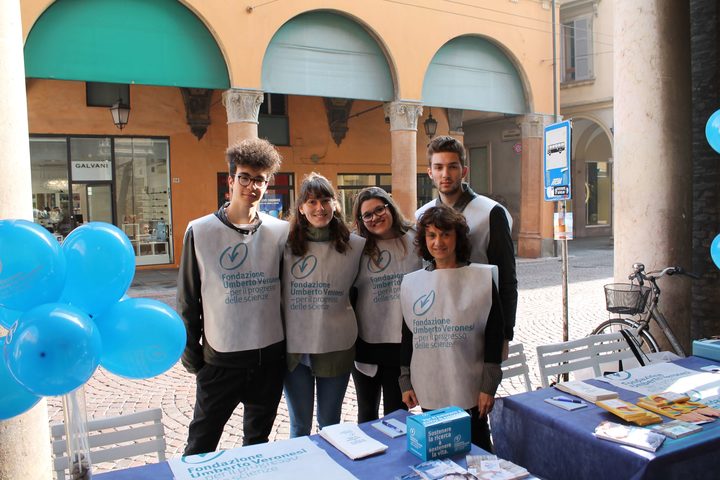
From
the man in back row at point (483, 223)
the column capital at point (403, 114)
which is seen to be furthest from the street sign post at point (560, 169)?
the column capital at point (403, 114)

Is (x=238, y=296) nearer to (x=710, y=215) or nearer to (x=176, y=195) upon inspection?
(x=710, y=215)

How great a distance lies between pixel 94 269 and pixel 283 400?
3.91m

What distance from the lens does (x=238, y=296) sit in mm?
2801

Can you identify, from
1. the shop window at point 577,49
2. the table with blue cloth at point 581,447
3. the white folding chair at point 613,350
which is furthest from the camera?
the shop window at point 577,49

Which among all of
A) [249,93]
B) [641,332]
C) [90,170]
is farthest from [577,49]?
[641,332]

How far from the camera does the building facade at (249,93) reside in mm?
10562

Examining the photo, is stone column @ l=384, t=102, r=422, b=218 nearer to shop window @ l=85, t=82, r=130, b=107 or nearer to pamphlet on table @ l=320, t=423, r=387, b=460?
shop window @ l=85, t=82, r=130, b=107

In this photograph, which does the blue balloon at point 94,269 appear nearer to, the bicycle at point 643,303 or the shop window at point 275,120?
the bicycle at point 643,303

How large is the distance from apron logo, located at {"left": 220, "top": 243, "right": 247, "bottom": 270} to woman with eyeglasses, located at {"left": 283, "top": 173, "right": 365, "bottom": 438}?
236 millimetres

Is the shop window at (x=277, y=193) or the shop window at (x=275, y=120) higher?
the shop window at (x=275, y=120)

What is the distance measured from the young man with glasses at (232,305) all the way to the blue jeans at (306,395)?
6.0 inches

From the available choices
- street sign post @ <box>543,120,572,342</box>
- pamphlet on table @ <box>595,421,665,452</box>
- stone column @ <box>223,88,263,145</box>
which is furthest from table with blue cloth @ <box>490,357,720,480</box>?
stone column @ <box>223,88,263,145</box>

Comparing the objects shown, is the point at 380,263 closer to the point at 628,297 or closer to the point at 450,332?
the point at 450,332

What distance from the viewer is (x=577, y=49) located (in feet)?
68.5
